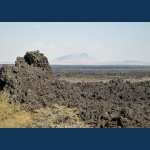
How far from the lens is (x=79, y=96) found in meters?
23.2

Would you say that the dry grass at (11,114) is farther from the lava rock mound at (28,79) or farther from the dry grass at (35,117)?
the lava rock mound at (28,79)

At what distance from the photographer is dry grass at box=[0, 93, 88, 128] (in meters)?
16.4

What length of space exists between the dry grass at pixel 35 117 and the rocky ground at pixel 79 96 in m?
0.51

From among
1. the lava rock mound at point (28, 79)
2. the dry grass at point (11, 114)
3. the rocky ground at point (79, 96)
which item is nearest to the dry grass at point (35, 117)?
the dry grass at point (11, 114)

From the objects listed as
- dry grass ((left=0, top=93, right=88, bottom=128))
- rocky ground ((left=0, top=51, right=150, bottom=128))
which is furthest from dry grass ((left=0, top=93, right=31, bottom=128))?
rocky ground ((left=0, top=51, right=150, bottom=128))

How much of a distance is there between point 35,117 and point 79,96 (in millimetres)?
6221

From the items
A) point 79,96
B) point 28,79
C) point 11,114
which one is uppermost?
point 28,79

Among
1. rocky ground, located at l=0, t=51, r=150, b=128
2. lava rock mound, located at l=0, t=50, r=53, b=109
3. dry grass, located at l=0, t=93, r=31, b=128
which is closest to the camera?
dry grass, located at l=0, t=93, r=31, b=128

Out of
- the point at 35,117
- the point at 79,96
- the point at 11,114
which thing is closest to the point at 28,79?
the point at 79,96

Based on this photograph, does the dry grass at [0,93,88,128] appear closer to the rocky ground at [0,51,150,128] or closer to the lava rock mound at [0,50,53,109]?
the rocky ground at [0,51,150,128]

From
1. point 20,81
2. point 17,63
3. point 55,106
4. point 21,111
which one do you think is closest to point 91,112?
point 55,106

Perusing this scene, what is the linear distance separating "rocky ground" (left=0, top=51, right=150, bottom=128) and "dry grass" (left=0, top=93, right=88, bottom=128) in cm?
51

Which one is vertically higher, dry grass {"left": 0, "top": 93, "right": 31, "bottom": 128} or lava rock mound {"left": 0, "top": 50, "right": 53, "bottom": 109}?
lava rock mound {"left": 0, "top": 50, "right": 53, "bottom": 109}

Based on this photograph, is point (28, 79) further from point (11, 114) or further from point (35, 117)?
point (35, 117)
